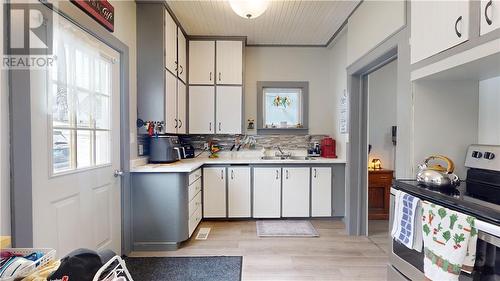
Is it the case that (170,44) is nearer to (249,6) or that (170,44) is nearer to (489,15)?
(249,6)

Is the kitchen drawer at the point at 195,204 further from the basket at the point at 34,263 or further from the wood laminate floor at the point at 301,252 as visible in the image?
the basket at the point at 34,263

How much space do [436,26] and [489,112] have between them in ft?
2.30

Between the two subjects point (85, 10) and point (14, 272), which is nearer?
point (14, 272)

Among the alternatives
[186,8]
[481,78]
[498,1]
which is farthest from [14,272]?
[186,8]

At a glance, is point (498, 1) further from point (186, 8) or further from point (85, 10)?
point (186, 8)

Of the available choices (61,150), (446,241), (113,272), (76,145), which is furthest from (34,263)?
(446,241)

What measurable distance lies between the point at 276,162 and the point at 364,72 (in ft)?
5.17

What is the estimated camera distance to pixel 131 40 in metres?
2.67

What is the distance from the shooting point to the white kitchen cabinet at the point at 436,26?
1.36 metres

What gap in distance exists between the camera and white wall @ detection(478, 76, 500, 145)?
1.62 meters

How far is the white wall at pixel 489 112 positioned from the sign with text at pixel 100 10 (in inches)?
114

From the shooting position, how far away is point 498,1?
117 centimetres

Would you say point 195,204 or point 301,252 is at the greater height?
point 195,204

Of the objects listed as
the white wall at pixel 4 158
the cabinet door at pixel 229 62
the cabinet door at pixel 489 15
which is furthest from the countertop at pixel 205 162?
the cabinet door at pixel 489 15
